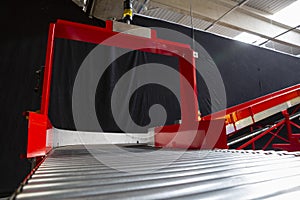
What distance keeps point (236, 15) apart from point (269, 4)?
2.78 feet

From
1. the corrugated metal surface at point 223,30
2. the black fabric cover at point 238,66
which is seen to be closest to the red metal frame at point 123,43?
the black fabric cover at point 238,66

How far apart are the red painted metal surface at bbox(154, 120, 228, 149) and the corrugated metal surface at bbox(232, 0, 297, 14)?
4.63 metres

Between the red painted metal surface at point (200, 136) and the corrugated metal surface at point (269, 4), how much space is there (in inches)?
182

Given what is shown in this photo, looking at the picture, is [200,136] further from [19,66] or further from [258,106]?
[19,66]

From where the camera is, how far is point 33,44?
10.3 ft

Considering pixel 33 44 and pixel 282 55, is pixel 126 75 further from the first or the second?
pixel 282 55

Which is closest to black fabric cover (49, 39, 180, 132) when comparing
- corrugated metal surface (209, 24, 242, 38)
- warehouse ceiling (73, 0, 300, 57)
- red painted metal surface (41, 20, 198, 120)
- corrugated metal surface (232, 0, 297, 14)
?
warehouse ceiling (73, 0, 300, 57)

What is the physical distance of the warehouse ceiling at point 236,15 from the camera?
4355 mm

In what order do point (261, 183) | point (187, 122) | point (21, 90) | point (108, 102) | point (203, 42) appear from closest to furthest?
1. point (261, 183)
2. point (187, 122)
3. point (21, 90)
4. point (108, 102)
5. point (203, 42)

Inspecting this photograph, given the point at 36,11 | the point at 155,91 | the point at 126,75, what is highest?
the point at 36,11

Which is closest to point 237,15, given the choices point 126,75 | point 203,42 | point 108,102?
point 203,42

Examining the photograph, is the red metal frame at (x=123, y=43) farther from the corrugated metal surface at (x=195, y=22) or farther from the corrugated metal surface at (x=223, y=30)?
the corrugated metal surface at (x=223, y=30)

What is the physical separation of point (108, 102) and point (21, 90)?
137 cm

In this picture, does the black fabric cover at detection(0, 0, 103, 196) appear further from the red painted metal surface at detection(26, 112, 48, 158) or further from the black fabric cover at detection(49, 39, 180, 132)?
the red painted metal surface at detection(26, 112, 48, 158)
